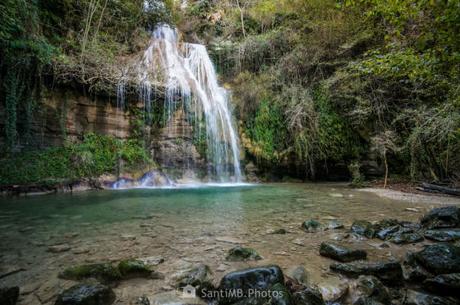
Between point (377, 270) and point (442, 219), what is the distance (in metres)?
1.97

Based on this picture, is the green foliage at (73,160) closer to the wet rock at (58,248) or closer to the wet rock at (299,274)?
the wet rock at (58,248)

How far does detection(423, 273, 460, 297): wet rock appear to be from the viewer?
152 centimetres

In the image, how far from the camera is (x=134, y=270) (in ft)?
6.13

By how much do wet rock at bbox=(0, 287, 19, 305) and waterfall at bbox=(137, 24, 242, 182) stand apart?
7.81m

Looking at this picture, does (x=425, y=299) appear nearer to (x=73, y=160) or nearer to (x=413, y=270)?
(x=413, y=270)

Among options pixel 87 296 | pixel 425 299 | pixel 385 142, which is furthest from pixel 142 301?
pixel 385 142

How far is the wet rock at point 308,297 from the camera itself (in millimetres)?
1456

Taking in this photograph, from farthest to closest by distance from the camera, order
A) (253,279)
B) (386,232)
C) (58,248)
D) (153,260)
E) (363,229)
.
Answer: (363,229), (386,232), (58,248), (153,260), (253,279)

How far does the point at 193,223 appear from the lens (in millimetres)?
3322

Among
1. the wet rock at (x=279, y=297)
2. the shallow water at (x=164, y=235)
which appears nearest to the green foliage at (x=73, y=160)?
the shallow water at (x=164, y=235)

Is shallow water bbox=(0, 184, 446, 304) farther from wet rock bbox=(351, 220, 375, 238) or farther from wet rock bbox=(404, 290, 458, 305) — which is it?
wet rock bbox=(404, 290, 458, 305)

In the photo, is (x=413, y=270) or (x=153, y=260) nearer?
A: (x=413, y=270)

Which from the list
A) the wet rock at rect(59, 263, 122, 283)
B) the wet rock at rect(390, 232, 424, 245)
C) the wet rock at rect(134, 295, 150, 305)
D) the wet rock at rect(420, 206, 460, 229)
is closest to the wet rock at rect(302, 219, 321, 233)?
the wet rock at rect(390, 232, 424, 245)


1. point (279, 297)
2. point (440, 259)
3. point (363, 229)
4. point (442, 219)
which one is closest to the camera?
point (279, 297)
